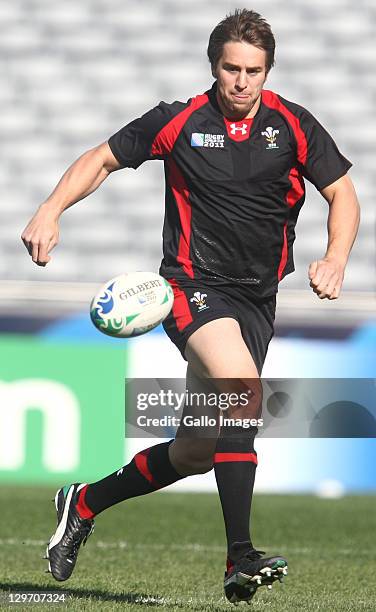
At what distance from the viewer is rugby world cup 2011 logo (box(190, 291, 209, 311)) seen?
5055 mm

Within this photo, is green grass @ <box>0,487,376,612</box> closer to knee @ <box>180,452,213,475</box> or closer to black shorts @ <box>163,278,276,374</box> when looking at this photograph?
knee @ <box>180,452,213,475</box>

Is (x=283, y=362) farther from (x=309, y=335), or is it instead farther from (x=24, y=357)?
(x=24, y=357)

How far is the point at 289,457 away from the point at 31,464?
1.92 metres

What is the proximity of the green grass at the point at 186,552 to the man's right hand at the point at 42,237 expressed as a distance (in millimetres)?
1304

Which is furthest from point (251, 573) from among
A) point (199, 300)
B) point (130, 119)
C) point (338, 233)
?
point (130, 119)

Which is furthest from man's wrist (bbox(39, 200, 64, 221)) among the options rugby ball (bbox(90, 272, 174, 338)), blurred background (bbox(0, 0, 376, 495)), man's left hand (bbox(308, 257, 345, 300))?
blurred background (bbox(0, 0, 376, 495))

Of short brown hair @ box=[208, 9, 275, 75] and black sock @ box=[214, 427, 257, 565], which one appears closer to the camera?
black sock @ box=[214, 427, 257, 565]

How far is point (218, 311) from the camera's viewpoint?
5.04 m

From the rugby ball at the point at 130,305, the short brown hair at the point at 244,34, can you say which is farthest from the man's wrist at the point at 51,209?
the short brown hair at the point at 244,34

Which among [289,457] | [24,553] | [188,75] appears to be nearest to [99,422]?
[289,457]

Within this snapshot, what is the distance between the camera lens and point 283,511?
9.64 metres

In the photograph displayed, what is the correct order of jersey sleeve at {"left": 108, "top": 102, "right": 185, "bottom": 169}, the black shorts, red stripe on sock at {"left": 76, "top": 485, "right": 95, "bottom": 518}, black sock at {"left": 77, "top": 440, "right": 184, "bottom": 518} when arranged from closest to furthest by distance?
the black shorts → jersey sleeve at {"left": 108, "top": 102, "right": 185, "bottom": 169} → black sock at {"left": 77, "top": 440, "right": 184, "bottom": 518} → red stripe on sock at {"left": 76, "top": 485, "right": 95, "bottom": 518}

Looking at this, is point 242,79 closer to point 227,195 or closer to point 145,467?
point 227,195

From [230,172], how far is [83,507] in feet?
5.11
